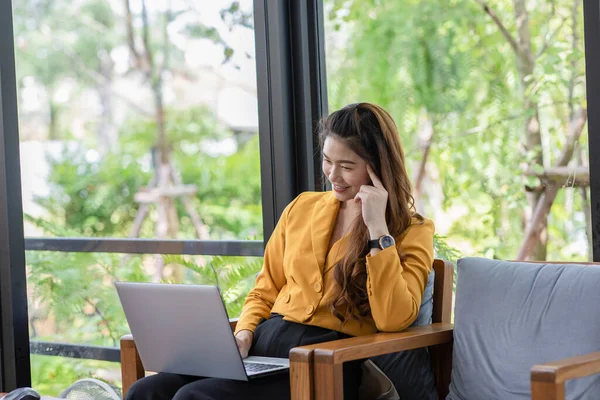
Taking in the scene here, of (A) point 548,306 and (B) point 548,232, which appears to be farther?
(B) point 548,232

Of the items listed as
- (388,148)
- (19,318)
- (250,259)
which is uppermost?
(388,148)

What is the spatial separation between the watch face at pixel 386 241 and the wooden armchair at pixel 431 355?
0.72ft

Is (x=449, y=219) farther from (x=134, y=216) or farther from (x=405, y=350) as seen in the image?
(x=134, y=216)

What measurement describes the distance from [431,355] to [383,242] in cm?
38

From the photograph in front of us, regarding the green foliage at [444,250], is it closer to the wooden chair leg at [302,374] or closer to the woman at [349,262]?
the woman at [349,262]

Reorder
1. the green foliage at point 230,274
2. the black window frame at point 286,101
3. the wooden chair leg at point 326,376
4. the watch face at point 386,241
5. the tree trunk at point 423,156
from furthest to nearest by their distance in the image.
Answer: the tree trunk at point 423,156 < the green foliage at point 230,274 < the black window frame at point 286,101 < the watch face at point 386,241 < the wooden chair leg at point 326,376

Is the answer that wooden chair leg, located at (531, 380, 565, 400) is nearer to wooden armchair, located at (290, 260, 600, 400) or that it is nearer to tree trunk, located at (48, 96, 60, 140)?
wooden armchair, located at (290, 260, 600, 400)

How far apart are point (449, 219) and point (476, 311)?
94 cm

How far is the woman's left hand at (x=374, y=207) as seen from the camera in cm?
214

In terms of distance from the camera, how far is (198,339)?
77.2 inches

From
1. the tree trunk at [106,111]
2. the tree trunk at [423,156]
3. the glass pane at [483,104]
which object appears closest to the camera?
the glass pane at [483,104]

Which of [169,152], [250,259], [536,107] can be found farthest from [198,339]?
[169,152]

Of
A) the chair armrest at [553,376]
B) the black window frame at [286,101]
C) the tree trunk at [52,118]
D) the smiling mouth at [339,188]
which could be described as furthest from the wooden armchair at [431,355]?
the tree trunk at [52,118]

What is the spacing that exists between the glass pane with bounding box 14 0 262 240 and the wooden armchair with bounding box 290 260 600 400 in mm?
2419
